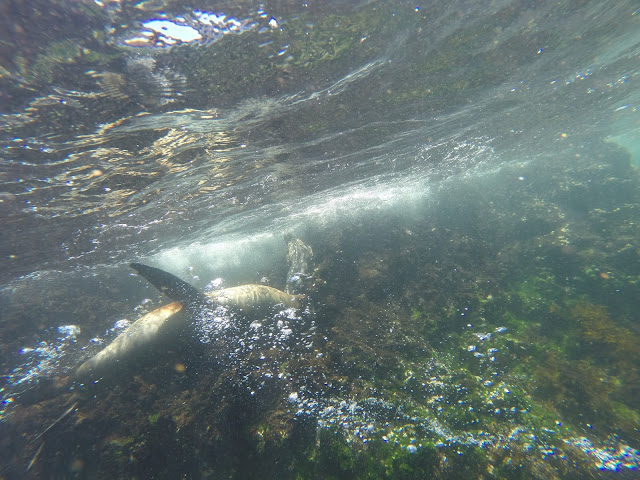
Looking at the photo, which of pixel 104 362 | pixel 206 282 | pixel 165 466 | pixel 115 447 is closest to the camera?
pixel 165 466

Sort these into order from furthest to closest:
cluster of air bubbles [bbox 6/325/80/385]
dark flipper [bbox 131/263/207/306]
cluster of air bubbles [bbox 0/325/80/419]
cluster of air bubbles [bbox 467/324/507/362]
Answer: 1. cluster of air bubbles [bbox 6/325/80/385]
2. cluster of air bubbles [bbox 0/325/80/419]
3. dark flipper [bbox 131/263/207/306]
4. cluster of air bubbles [bbox 467/324/507/362]

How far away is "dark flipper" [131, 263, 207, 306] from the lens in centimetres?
813

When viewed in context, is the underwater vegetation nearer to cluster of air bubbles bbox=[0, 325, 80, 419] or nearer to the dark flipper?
the dark flipper

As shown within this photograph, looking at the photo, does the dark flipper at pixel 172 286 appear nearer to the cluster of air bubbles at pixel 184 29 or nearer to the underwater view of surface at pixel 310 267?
the underwater view of surface at pixel 310 267

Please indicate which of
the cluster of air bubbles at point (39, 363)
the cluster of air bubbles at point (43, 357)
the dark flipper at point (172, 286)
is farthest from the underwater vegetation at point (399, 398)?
the cluster of air bubbles at point (43, 357)

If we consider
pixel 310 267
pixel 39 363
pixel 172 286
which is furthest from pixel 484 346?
pixel 39 363

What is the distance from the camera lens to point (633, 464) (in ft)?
15.2

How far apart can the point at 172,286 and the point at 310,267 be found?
24.4ft

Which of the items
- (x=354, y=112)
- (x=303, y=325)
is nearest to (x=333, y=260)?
(x=303, y=325)

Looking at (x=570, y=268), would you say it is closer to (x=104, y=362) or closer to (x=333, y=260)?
(x=333, y=260)

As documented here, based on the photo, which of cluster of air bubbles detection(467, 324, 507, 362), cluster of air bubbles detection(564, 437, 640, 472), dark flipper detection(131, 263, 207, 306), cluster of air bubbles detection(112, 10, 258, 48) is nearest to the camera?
cluster of air bubbles detection(564, 437, 640, 472)

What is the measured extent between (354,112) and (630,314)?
10.6m

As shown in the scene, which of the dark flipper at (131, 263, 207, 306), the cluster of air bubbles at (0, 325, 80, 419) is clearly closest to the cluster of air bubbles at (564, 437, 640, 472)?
the dark flipper at (131, 263, 207, 306)

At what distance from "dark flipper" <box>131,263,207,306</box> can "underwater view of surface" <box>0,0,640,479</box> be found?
0.22 feet
